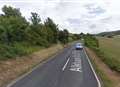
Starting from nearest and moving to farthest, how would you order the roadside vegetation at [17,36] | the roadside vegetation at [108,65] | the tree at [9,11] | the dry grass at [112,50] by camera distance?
the roadside vegetation at [108,65] → the roadside vegetation at [17,36] → the dry grass at [112,50] → the tree at [9,11]

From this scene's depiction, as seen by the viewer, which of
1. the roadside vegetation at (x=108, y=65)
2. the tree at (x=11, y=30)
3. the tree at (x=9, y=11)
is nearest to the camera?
the roadside vegetation at (x=108, y=65)

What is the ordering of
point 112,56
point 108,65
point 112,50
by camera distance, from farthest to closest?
1. point 112,50
2. point 112,56
3. point 108,65

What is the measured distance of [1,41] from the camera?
33.4 meters

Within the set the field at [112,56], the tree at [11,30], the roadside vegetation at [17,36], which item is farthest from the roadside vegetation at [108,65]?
the tree at [11,30]

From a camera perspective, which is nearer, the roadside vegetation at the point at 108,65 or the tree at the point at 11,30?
the roadside vegetation at the point at 108,65

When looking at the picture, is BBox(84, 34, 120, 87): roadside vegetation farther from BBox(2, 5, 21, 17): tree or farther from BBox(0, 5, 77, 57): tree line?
BBox(2, 5, 21, 17): tree

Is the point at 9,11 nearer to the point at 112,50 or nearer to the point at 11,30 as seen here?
the point at 11,30

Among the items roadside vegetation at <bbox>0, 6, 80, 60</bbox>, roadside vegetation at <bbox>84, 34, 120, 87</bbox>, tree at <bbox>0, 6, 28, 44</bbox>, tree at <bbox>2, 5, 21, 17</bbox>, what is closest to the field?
roadside vegetation at <bbox>84, 34, 120, 87</bbox>

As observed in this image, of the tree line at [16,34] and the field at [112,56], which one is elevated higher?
the tree line at [16,34]

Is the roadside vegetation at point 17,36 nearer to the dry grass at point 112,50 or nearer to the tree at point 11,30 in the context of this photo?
the tree at point 11,30

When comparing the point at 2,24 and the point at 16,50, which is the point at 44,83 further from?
the point at 2,24

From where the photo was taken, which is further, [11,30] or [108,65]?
[11,30]

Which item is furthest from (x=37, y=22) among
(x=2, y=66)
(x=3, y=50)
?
(x=2, y=66)

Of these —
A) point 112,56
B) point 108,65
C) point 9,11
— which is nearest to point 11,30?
point 108,65
